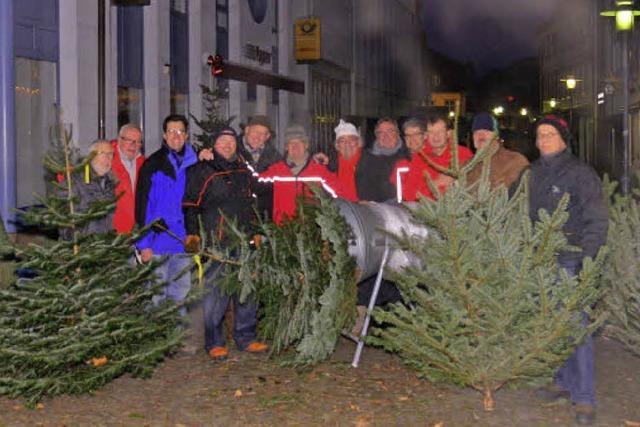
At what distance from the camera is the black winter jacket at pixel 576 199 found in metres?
6.15

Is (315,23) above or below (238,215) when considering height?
above

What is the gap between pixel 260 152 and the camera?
863cm

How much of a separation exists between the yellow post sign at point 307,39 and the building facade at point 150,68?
14.3 inches

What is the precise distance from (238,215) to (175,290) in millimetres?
842

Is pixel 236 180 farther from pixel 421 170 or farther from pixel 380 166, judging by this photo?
pixel 380 166

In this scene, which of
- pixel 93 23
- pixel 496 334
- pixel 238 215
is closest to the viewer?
pixel 496 334

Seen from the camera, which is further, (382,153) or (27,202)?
(27,202)

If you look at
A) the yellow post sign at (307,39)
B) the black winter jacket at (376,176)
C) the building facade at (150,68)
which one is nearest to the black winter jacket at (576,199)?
the black winter jacket at (376,176)

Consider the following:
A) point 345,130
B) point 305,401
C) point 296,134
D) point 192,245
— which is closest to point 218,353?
point 192,245

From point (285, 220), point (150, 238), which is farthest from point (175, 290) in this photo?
point (285, 220)

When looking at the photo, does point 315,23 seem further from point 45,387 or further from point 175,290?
point 45,387

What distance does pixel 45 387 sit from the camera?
20.7 feet

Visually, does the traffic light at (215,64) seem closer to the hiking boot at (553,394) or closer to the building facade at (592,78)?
the building facade at (592,78)

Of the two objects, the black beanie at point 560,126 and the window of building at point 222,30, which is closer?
the black beanie at point 560,126
